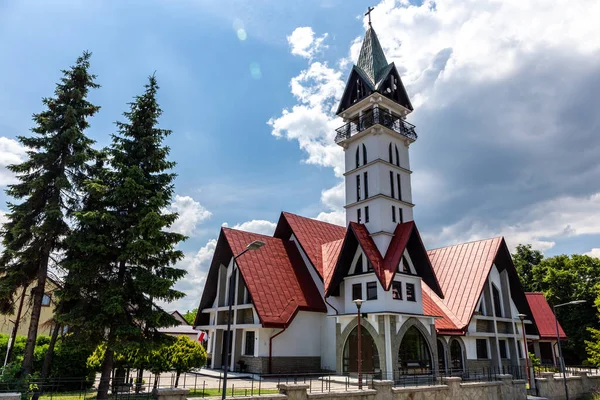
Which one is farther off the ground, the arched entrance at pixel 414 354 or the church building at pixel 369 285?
the church building at pixel 369 285

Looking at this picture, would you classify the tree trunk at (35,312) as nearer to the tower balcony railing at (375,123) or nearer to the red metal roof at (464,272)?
the tower balcony railing at (375,123)

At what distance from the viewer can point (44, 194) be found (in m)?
17.4

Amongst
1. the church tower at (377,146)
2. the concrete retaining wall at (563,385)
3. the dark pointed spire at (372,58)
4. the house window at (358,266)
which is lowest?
the concrete retaining wall at (563,385)

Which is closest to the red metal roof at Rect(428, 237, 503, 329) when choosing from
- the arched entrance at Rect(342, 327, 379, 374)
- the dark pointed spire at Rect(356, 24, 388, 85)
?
the arched entrance at Rect(342, 327, 379, 374)

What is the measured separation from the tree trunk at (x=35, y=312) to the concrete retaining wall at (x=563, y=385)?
2887 centimetres

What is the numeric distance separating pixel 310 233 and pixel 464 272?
40.4ft

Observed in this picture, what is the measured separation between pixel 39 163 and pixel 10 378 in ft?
28.7

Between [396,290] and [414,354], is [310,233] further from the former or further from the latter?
[414,354]

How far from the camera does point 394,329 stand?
23109mm

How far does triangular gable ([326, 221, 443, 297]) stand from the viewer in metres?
24.6

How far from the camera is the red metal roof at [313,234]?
29.5 metres

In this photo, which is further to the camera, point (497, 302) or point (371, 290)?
point (497, 302)

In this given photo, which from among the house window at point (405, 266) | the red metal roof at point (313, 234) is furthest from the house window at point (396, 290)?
the red metal roof at point (313, 234)

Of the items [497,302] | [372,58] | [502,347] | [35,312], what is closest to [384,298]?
[497,302]
